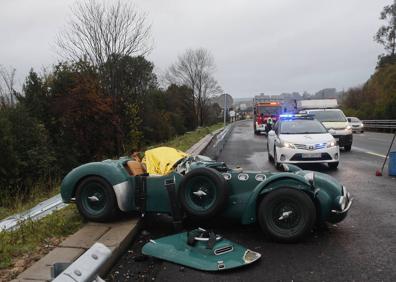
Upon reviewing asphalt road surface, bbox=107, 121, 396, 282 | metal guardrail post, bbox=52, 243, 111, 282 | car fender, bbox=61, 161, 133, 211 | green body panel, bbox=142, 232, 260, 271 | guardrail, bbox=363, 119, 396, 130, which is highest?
metal guardrail post, bbox=52, 243, 111, 282

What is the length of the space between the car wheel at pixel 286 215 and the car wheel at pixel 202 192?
54 centimetres

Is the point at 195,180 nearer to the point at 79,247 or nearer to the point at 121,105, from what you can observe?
the point at 79,247

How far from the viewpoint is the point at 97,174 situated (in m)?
6.83

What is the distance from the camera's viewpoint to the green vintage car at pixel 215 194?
6051mm

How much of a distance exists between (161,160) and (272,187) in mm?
1775

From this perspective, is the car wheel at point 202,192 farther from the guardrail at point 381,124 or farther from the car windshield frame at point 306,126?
the guardrail at point 381,124

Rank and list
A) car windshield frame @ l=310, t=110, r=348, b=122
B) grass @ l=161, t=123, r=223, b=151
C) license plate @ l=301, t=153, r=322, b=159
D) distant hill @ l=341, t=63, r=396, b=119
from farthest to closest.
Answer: distant hill @ l=341, t=63, r=396, b=119
car windshield frame @ l=310, t=110, r=348, b=122
grass @ l=161, t=123, r=223, b=151
license plate @ l=301, t=153, r=322, b=159

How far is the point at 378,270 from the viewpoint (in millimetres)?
5004

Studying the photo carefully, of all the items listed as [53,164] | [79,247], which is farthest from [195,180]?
[53,164]

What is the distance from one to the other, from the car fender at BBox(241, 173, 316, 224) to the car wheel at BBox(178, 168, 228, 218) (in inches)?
12.7

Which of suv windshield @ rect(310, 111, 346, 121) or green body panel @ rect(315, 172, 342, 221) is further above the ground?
suv windshield @ rect(310, 111, 346, 121)

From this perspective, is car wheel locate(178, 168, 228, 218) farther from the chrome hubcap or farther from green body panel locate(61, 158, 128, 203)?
green body panel locate(61, 158, 128, 203)

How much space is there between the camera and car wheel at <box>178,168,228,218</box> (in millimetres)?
6238

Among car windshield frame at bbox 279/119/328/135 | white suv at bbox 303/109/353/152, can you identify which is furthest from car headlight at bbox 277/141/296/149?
white suv at bbox 303/109/353/152
